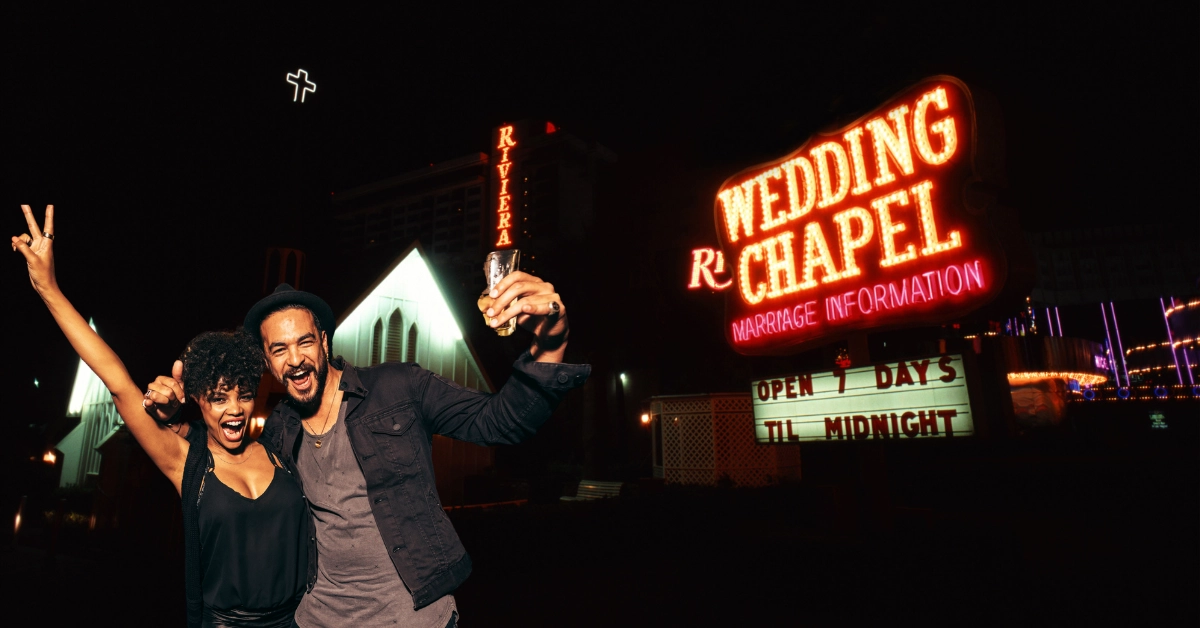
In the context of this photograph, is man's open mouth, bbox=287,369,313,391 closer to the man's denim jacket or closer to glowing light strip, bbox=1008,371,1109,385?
the man's denim jacket

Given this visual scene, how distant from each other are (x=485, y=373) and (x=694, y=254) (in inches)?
275

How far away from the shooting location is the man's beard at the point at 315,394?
2354 millimetres

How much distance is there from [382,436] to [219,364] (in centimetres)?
81

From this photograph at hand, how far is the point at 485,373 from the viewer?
52.8 ft

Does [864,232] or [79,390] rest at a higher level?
[864,232]

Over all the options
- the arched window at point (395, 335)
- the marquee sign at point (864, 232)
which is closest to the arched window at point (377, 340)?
the arched window at point (395, 335)

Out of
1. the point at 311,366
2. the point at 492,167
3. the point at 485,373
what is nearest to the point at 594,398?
the point at 485,373

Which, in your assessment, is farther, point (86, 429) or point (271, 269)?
point (86, 429)

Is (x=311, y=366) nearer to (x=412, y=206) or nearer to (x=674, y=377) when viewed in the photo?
(x=674, y=377)

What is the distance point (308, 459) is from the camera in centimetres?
231

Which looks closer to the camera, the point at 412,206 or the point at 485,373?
the point at 485,373

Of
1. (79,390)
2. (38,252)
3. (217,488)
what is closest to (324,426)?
(217,488)

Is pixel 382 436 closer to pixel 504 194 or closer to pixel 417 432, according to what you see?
pixel 417 432

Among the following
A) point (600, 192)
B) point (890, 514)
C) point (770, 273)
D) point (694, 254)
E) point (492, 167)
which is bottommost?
point (890, 514)
